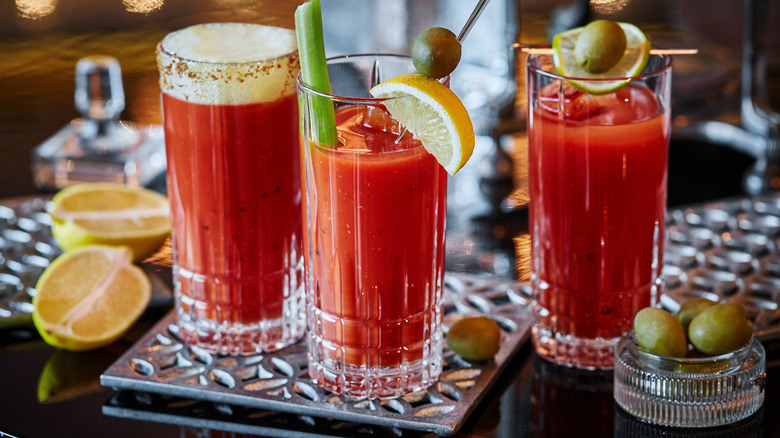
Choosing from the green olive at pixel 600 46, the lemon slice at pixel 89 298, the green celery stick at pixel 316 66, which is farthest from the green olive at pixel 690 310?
the lemon slice at pixel 89 298

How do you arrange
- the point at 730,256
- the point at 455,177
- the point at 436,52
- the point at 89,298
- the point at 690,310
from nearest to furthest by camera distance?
the point at 436,52, the point at 690,310, the point at 89,298, the point at 730,256, the point at 455,177

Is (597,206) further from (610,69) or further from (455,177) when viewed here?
(455,177)

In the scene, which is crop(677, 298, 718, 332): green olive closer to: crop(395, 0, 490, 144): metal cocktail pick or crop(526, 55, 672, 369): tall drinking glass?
crop(526, 55, 672, 369): tall drinking glass

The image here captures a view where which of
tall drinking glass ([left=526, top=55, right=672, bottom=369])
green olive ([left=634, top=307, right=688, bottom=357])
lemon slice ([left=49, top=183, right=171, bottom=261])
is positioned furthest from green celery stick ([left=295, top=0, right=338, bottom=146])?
lemon slice ([left=49, top=183, right=171, bottom=261])

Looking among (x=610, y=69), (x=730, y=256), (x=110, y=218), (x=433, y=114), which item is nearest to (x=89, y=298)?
(x=110, y=218)

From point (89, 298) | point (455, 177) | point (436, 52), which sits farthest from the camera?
point (455, 177)

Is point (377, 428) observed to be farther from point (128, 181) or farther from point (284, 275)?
point (128, 181)
